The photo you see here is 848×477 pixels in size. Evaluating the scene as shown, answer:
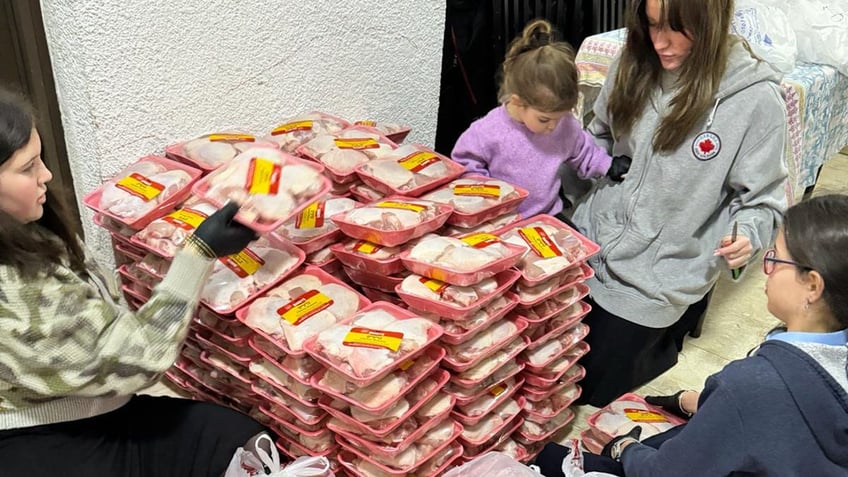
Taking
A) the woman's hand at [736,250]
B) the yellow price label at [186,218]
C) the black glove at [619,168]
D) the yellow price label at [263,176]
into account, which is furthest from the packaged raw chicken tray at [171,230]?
the woman's hand at [736,250]

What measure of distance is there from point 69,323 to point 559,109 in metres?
1.06

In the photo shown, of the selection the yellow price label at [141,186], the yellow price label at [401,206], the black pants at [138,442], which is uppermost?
the yellow price label at [401,206]

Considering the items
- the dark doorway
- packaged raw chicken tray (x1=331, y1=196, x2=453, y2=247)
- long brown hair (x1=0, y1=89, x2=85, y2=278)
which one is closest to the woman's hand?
packaged raw chicken tray (x1=331, y1=196, x2=453, y2=247)

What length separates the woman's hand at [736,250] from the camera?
1.52 meters

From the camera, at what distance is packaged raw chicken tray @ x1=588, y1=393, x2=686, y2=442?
152 centimetres

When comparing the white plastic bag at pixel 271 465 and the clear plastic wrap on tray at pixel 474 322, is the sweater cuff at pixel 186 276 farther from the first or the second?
the clear plastic wrap on tray at pixel 474 322

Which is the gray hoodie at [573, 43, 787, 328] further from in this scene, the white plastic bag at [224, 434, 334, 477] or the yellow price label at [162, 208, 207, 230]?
the yellow price label at [162, 208, 207, 230]

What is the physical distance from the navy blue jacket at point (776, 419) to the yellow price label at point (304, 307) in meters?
0.70

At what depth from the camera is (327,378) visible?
130 cm

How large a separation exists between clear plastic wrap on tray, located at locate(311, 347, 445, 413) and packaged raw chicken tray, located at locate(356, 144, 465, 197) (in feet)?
1.37

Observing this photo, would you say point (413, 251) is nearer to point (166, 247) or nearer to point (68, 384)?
point (166, 247)

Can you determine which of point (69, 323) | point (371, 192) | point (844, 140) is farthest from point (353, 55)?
point (844, 140)

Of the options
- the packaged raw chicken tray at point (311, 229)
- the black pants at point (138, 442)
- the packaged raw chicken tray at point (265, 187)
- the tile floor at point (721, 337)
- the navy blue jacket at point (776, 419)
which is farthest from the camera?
the tile floor at point (721, 337)

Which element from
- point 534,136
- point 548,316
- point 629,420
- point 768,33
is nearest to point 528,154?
point 534,136
